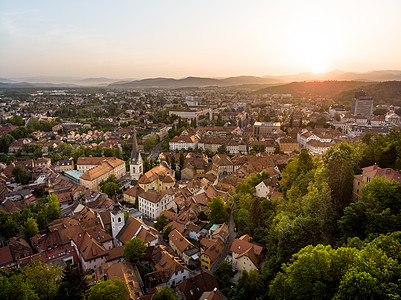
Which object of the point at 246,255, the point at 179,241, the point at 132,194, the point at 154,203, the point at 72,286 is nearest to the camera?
the point at 72,286

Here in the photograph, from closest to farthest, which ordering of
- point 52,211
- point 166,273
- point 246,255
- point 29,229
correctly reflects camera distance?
point 166,273
point 246,255
point 29,229
point 52,211

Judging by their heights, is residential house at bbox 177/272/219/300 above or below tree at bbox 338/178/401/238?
below

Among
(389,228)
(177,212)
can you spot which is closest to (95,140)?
(177,212)

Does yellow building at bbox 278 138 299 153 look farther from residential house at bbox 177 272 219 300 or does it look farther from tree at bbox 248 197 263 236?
residential house at bbox 177 272 219 300

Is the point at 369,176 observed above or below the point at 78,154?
above

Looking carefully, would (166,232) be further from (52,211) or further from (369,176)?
(369,176)

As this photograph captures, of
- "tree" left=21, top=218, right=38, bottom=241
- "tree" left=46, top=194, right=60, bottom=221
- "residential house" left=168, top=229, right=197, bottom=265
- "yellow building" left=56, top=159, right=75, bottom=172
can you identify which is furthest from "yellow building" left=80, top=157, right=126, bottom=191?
"residential house" left=168, top=229, right=197, bottom=265

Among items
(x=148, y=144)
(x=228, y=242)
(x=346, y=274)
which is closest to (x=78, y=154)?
(x=148, y=144)

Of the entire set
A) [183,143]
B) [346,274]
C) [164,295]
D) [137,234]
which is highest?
[346,274]
